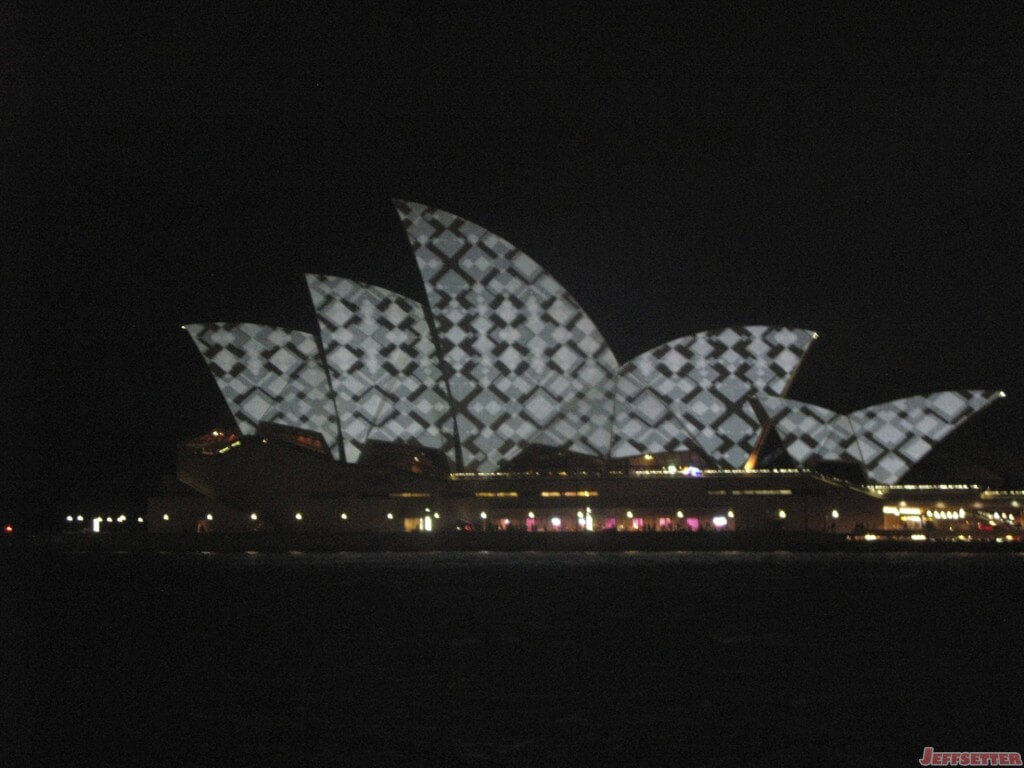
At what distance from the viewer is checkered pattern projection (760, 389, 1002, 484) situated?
48750 millimetres

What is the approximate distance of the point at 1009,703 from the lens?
43.3 feet

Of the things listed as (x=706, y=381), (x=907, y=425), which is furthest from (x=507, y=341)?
(x=907, y=425)

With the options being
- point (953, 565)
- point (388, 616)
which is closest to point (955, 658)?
point (388, 616)

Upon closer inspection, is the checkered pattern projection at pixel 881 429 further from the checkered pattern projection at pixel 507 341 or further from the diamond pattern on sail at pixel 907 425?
the checkered pattern projection at pixel 507 341

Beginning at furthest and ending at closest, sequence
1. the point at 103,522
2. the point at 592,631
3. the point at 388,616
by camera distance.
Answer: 1. the point at 103,522
2. the point at 388,616
3. the point at 592,631

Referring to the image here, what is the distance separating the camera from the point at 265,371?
160 ft

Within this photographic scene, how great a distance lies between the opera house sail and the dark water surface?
16.0 meters

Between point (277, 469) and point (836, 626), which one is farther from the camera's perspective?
point (277, 469)

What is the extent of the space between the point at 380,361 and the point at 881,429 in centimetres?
1894

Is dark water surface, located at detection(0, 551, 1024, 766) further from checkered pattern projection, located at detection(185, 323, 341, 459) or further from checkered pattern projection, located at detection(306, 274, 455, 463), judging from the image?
checkered pattern projection, located at detection(185, 323, 341, 459)

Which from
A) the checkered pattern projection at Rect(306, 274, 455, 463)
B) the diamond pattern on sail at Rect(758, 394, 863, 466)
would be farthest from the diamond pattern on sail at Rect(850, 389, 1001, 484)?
the checkered pattern projection at Rect(306, 274, 455, 463)

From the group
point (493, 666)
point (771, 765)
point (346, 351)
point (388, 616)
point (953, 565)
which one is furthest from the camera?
point (346, 351)

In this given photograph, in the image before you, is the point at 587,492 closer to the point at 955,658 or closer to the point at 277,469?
the point at 277,469

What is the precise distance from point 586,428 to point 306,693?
110 feet
